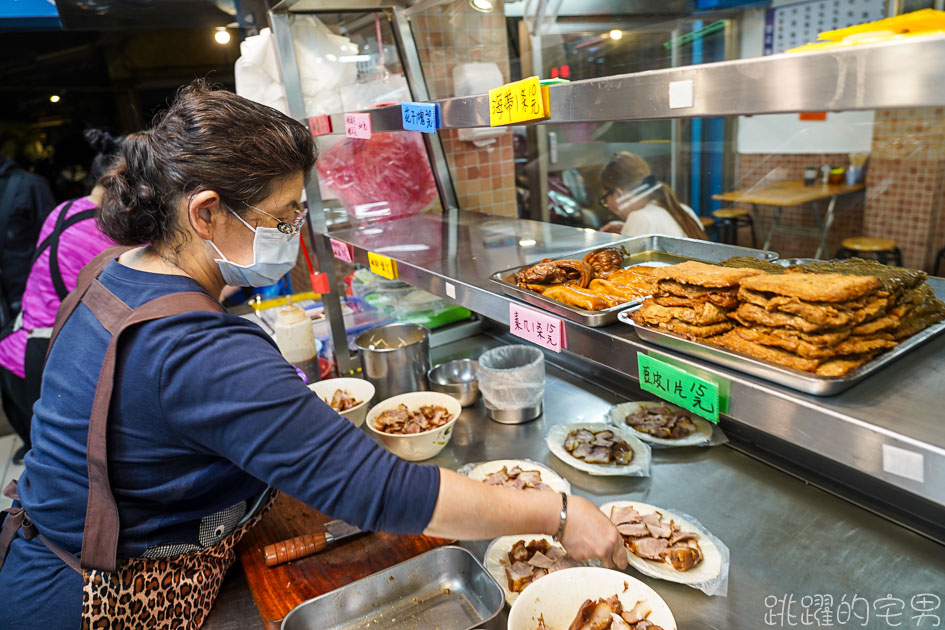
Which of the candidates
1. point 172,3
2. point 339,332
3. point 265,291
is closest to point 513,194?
point 339,332

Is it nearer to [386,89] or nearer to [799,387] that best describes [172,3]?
[386,89]

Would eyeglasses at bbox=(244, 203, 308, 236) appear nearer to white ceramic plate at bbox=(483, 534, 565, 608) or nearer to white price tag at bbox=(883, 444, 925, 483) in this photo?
white ceramic plate at bbox=(483, 534, 565, 608)

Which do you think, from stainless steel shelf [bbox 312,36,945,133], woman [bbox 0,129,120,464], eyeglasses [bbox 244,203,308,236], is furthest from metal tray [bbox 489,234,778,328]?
woman [bbox 0,129,120,464]

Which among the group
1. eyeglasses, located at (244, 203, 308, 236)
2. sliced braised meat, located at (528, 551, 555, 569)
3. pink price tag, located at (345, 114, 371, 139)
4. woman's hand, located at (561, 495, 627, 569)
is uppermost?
pink price tag, located at (345, 114, 371, 139)

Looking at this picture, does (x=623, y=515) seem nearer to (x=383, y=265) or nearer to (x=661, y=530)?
(x=661, y=530)

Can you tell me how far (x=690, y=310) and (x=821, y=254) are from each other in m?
6.67

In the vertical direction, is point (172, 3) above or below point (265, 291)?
above

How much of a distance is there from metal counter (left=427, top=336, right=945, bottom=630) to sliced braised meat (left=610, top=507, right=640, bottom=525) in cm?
12

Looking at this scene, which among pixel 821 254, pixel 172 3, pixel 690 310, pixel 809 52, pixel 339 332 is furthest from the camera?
pixel 821 254

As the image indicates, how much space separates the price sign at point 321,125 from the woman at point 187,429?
722mm

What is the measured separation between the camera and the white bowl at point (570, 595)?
1208 millimetres

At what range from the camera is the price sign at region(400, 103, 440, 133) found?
58.9 inches

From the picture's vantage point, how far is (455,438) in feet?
6.89

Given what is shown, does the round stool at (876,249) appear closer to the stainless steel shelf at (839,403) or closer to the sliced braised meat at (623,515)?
the stainless steel shelf at (839,403)
